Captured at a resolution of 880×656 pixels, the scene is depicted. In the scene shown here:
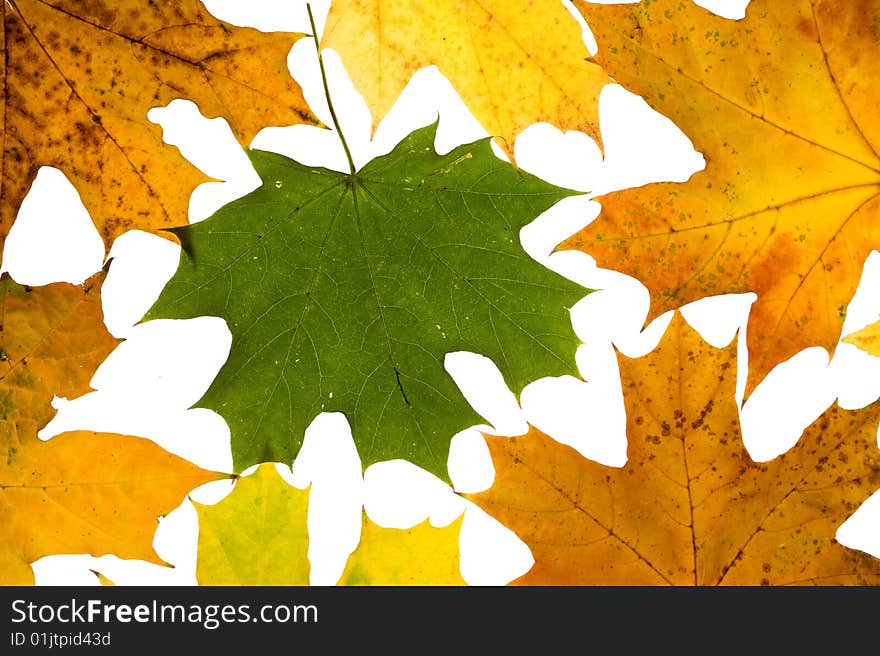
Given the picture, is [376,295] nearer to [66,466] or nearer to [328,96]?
[328,96]

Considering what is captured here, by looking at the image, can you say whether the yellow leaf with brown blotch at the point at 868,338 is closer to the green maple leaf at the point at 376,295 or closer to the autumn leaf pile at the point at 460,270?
the autumn leaf pile at the point at 460,270

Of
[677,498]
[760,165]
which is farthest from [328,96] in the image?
[677,498]

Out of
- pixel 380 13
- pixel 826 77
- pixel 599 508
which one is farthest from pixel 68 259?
pixel 826 77

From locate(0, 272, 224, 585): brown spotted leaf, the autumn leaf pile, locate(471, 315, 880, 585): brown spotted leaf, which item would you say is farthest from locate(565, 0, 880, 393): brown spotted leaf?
locate(0, 272, 224, 585): brown spotted leaf

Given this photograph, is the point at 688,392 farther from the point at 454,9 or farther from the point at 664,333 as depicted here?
the point at 454,9

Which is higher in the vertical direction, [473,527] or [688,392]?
[688,392]
